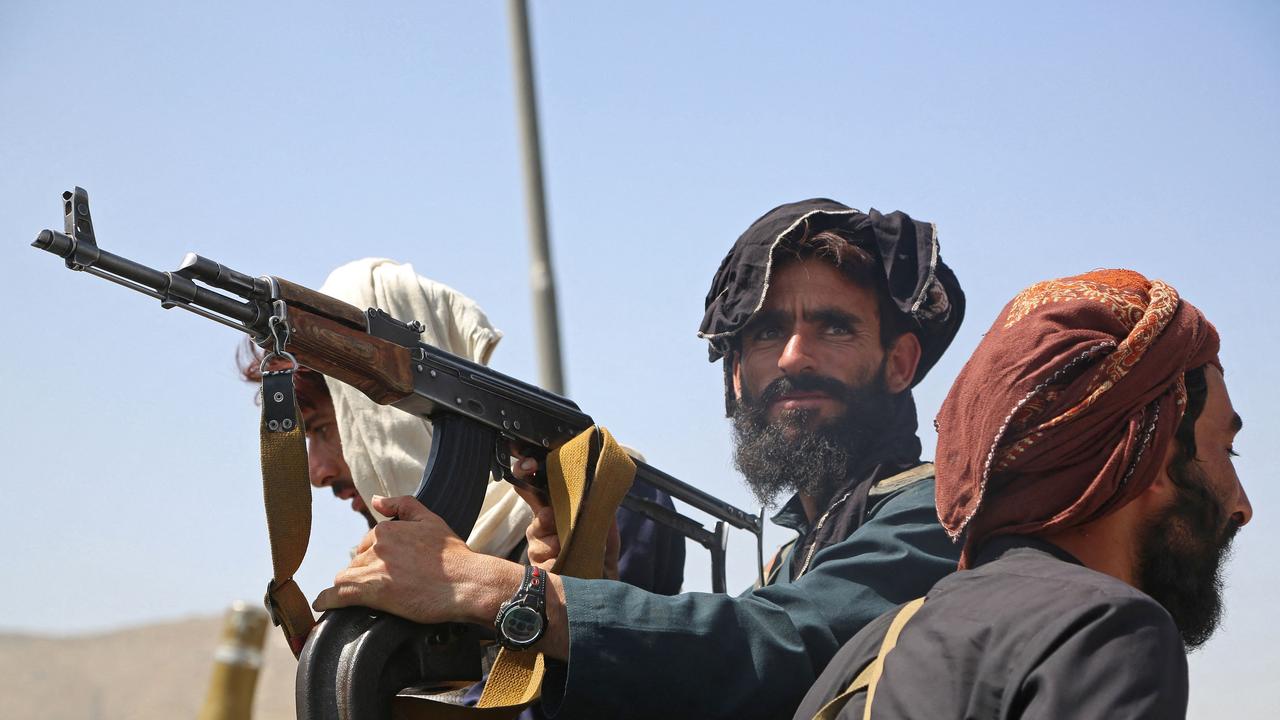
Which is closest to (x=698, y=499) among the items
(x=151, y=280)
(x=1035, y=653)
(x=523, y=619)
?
(x=523, y=619)

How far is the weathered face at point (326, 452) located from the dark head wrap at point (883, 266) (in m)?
1.24

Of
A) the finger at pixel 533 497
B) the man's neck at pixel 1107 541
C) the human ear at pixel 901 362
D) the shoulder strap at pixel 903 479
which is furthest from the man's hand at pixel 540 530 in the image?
the man's neck at pixel 1107 541

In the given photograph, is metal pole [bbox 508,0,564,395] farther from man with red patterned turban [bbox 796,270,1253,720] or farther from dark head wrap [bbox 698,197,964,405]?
man with red patterned turban [bbox 796,270,1253,720]

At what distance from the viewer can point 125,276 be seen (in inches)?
112

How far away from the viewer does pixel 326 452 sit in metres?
4.09

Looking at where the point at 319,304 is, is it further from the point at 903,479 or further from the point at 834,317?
the point at 834,317

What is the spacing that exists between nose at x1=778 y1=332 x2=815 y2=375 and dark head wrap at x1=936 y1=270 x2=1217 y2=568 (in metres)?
1.70

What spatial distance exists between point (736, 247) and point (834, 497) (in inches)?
37.6

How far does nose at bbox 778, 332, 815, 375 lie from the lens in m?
4.05

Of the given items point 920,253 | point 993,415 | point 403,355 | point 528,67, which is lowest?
point 993,415

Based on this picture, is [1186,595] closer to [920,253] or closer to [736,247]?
[920,253]

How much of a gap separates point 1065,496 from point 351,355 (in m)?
1.66

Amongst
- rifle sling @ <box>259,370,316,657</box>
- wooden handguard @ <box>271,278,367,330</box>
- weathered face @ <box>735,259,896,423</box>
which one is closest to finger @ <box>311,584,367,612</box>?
rifle sling @ <box>259,370,316,657</box>

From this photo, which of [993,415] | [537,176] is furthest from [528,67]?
[993,415]
